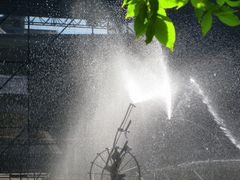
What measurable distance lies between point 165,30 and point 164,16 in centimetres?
5

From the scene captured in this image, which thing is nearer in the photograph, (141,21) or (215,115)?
(141,21)

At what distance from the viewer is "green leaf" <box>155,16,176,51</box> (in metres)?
1.53

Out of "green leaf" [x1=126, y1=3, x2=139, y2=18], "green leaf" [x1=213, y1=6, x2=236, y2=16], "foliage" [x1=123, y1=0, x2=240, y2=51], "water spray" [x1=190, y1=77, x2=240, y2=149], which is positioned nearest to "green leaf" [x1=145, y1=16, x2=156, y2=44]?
"foliage" [x1=123, y1=0, x2=240, y2=51]

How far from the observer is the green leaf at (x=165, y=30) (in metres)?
1.53

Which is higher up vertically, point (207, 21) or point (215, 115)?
point (207, 21)

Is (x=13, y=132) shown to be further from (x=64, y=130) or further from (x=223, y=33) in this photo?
(x=223, y=33)

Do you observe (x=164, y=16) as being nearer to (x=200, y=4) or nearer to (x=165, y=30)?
(x=165, y=30)

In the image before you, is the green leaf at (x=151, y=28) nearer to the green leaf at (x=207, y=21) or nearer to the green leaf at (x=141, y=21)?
the green leaf at (x=141, y=21)

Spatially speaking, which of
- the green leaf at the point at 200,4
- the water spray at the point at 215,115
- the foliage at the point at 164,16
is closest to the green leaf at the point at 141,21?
the foliage at the point at 164,16

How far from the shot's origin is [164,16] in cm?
154

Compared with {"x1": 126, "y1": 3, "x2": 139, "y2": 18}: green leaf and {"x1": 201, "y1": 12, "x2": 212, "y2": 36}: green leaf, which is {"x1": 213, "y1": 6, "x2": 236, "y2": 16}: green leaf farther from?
{"x1": 126, "y1": 3, "x2": 139, "y2": 18}: green leaf

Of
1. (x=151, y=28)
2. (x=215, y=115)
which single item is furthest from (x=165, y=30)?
(x=215, y=115)

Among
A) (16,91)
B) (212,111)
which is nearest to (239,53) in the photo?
(212,111)

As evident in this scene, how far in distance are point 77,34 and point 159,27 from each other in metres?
14.8
